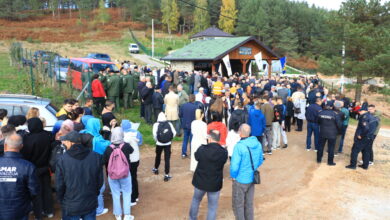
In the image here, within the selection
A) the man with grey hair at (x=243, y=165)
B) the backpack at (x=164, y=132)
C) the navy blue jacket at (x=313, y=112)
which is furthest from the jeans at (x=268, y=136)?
the man with grey hair at (x=243, y=165)

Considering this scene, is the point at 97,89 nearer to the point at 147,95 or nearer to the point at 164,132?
the point at 147,95

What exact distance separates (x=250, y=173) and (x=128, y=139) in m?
2.35

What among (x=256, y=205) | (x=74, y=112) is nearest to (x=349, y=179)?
(x=256, y=205)

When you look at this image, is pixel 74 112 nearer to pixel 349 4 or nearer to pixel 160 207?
pixel 160 207

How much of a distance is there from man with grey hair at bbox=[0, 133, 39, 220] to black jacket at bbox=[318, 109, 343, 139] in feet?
24.3

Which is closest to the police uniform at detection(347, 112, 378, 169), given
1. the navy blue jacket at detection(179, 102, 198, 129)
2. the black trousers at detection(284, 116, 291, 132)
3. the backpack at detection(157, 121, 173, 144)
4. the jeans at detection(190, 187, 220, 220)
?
the black trousers at detection(284, 116, 291, 132)

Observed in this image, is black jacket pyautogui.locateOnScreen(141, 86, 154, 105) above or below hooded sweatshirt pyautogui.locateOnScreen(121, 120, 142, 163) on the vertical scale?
above

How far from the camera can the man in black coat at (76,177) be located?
4.06 m

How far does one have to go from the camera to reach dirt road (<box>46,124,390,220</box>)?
20.0 feet

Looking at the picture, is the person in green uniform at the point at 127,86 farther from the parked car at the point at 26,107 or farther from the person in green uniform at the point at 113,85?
the parked car at the point at 26,107

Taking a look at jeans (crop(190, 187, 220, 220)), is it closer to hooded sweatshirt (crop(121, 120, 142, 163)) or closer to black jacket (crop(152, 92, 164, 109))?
hooded sweatshirt (crop(121, 120, 142, 163))

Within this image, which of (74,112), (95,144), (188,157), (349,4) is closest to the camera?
(95,144)

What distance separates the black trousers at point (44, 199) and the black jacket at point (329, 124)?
706 cm

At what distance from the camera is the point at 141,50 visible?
55.9 m
